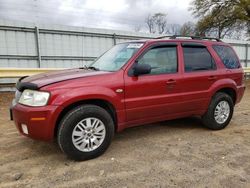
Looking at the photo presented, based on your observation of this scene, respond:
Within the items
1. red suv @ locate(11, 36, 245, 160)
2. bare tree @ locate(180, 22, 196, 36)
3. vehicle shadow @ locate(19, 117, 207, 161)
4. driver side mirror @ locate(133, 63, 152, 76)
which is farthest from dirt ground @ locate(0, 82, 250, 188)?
bare tree @ locate(180, 22, 196, 36)

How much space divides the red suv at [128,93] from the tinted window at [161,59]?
17mm

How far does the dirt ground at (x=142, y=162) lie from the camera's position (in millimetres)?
3447

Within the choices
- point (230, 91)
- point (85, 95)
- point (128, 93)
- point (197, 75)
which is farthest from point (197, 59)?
point (85, 95)

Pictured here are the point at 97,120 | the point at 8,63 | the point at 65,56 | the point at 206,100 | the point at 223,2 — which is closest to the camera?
the point at 97,120

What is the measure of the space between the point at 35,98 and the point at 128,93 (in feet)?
4.65

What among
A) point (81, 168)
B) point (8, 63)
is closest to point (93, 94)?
point (81, 168)

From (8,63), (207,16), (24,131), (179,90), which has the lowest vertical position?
(24,131)

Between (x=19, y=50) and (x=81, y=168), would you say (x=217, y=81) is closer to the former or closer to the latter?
(x=81, y=168)

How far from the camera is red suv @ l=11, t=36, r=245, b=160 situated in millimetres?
3850

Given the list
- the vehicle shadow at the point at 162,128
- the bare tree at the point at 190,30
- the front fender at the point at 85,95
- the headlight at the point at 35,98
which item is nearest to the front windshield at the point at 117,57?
the front fender at the point at 85,95

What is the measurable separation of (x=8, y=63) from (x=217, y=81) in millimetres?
7567

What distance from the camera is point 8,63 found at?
9.96m

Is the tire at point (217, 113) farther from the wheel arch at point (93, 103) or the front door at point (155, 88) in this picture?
the wheel arch at point (93, 103)

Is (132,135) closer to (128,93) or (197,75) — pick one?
(128,93)
